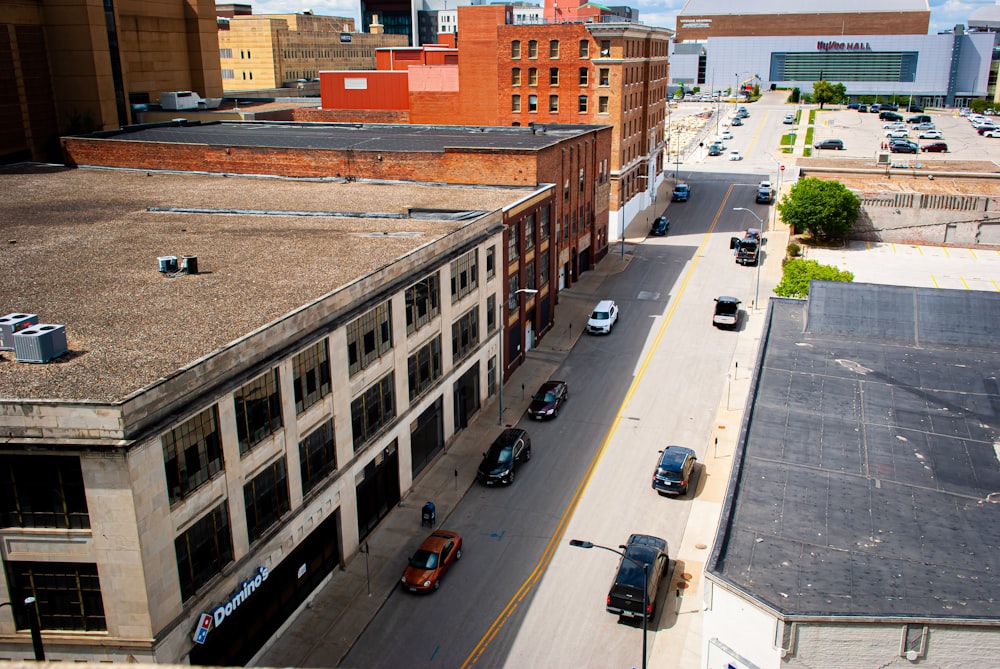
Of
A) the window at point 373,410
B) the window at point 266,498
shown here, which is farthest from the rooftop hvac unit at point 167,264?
the window at point 266,498

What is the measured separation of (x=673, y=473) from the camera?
39312 millimetres

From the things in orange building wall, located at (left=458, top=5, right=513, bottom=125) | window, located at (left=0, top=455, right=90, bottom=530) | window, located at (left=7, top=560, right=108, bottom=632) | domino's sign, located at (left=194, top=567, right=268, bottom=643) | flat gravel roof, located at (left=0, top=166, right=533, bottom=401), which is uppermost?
orange building wall, located at (left=458, top=5, right=513, bottom=125)

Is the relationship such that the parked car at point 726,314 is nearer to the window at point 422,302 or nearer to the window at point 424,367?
the window at point 424,367

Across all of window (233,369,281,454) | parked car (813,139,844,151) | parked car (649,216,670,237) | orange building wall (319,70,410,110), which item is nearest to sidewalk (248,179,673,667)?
window (233,369,281,454)

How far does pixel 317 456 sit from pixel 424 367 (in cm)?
1022

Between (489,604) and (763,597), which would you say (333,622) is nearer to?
(489,604)

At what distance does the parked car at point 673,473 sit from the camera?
3922 centimetres

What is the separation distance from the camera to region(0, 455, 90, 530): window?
22.7m

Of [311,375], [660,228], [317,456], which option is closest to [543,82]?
[660,228]

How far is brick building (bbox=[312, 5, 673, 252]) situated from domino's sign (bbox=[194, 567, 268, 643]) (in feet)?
192

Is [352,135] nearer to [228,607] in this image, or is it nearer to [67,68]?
[67,68]

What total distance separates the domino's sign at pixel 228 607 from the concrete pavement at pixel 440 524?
2.77 meters

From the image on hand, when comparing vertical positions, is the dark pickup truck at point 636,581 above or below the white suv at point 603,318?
below

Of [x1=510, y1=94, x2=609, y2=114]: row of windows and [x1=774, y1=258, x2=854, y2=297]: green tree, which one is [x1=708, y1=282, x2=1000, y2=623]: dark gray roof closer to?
[x1=774, y1=258, x2=854, y2=297]: green tree
